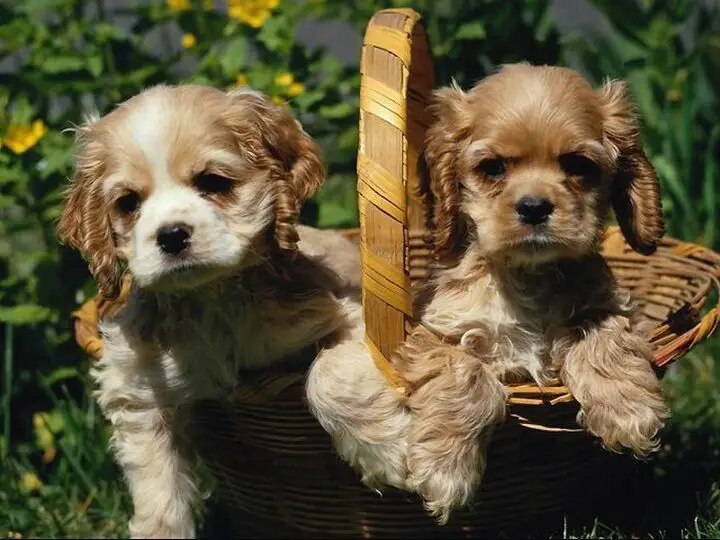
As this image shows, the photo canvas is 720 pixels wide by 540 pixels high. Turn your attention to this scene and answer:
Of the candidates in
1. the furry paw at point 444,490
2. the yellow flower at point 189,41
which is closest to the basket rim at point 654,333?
the furry paw at point 444,490

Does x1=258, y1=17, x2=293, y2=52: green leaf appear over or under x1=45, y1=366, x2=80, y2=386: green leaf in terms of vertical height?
over

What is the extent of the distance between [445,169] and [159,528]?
5.24 ft

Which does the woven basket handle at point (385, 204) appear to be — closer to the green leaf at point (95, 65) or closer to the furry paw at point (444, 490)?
the furry paw at point (444, 490)

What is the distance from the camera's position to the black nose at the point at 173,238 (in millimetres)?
3439

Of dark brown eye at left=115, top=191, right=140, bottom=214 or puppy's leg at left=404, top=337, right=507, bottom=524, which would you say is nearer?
puppy's leg at left=404, top=337, right=507, bottom=524

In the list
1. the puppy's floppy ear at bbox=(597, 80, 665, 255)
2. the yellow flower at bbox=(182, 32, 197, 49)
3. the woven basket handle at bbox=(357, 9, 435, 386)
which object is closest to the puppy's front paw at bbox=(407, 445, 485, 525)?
the woven basket handle at bbox=(357, 9, 435, 386)

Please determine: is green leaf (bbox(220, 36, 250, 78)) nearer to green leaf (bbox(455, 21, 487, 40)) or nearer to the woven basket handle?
green leaf (bbox(455, 21, 487, 40))

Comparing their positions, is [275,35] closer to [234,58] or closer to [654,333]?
[234,58]

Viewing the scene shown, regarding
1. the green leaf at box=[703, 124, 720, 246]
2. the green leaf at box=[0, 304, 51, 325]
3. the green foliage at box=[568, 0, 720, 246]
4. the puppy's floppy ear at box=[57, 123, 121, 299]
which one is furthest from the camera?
the green foliage at box=[568, 0, 720, 246]

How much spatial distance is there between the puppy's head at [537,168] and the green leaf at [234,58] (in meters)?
1.54

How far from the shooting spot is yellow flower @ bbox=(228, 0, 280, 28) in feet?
Answer: 17.6

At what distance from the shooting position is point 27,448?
17.5ft

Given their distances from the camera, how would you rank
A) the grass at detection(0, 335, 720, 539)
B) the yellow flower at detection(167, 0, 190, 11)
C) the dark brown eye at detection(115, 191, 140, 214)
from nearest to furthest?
1. the dark brown eye at detection(115, 191, 140, 214)
2. the grass at detection(0, 335, 720, 539)
3. the yellow flower at detection(167, 0, 190, 11)

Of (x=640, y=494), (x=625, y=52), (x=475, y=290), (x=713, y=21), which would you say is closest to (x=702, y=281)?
(x=640, y=494)
